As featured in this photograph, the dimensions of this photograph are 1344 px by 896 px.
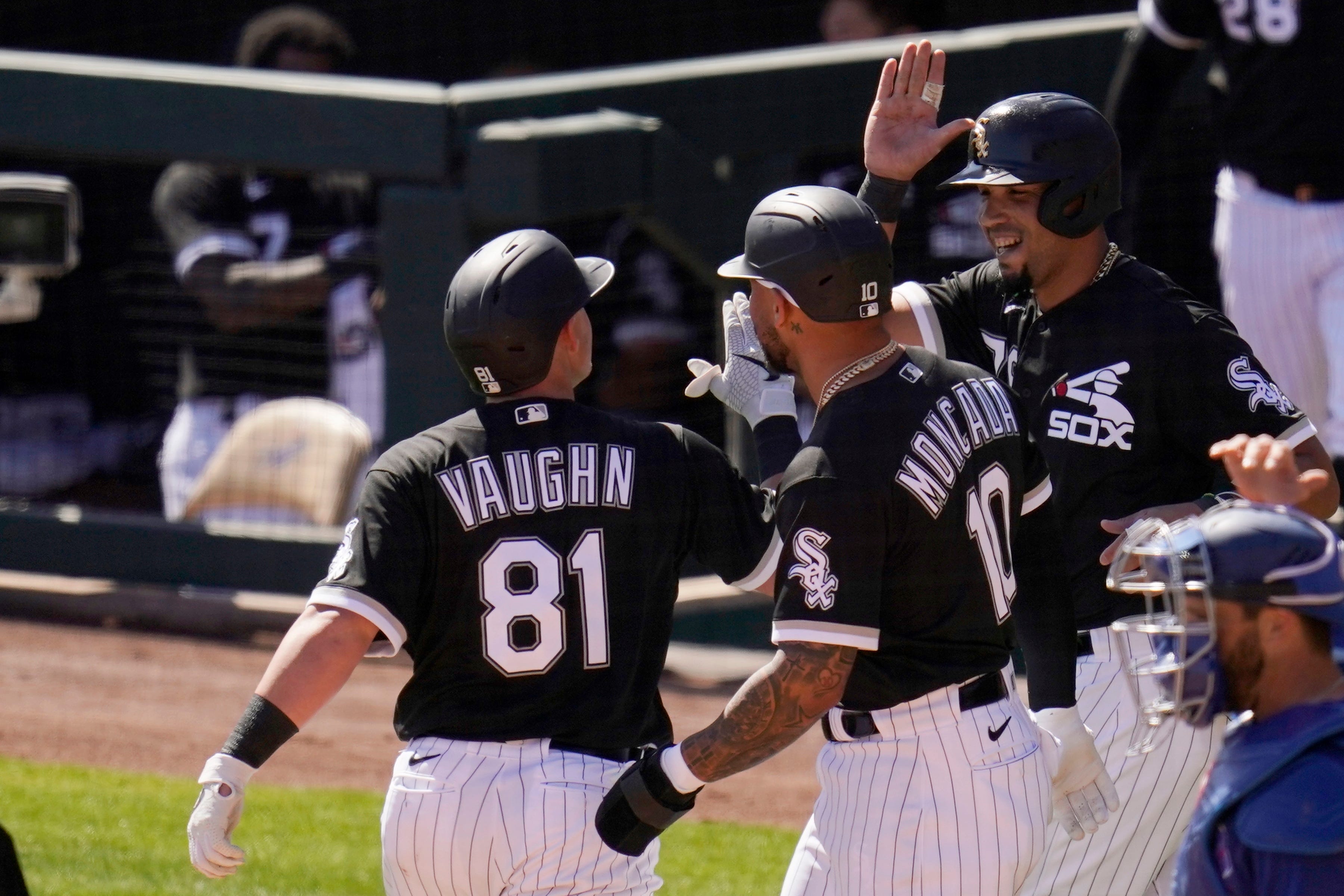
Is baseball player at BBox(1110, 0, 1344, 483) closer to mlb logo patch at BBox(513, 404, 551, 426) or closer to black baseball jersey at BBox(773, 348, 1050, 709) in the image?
black baseball jersey at BBox(773, 348, 1050, 709)

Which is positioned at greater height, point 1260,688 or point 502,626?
point 1260,688

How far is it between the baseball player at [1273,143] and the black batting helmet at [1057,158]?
2.13 meters

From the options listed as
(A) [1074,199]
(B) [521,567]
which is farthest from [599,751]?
(A) [1074,199]

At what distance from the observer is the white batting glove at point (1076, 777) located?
10.7 ft

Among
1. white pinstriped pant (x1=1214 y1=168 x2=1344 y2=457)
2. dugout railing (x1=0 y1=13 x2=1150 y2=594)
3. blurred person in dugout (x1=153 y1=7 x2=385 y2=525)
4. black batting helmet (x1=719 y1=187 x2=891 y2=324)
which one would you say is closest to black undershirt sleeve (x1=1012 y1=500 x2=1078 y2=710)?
black batting helmet (x1=719 y1=187 x2=891 y2=324)

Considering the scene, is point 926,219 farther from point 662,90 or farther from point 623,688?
point 623,688

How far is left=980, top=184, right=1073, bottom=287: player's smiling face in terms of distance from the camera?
3590 millimetres

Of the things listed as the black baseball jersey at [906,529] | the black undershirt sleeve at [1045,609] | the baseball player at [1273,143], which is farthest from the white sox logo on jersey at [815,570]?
the baseball player at [1273,143]

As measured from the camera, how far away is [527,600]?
299 cm

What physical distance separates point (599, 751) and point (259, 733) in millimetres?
553

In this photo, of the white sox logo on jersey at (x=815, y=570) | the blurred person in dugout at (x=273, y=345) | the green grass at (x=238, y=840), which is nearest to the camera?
the white sox logo on jersey at (x=815, y=570)

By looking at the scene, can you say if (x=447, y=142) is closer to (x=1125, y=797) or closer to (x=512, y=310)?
(x=512, y=310)

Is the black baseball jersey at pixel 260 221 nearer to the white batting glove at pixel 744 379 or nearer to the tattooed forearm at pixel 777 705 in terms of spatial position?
the white batting glove at pixel 744 379

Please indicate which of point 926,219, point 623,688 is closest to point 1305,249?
point 926,219
